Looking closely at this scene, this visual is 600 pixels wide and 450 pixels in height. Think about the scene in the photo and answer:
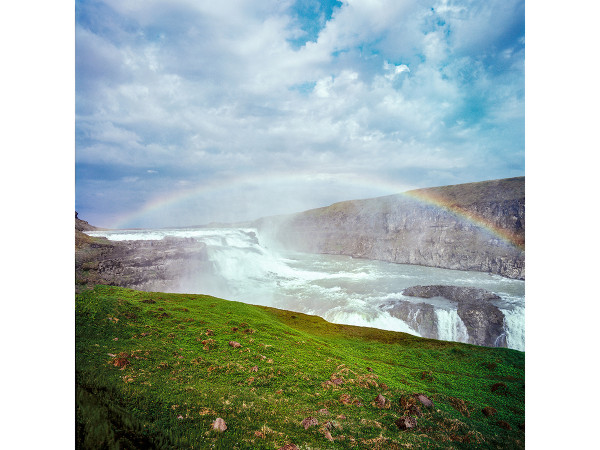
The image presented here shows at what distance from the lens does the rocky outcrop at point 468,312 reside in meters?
15.4

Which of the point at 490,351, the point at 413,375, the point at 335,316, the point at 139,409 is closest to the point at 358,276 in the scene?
the point at 335,316

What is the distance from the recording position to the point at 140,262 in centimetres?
1714

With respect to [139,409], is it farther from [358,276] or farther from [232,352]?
[358,276]

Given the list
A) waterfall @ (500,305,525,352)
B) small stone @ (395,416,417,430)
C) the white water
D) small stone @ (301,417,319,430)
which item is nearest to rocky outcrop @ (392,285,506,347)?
waterfall @ (500,305,525,352)

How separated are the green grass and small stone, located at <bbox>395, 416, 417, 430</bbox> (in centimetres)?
8

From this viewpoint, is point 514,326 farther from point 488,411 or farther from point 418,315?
point 488,411

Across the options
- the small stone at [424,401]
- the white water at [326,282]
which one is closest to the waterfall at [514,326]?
the white water at [326,282]

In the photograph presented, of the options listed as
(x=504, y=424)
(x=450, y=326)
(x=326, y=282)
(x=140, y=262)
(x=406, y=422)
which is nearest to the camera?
(x=406, y=422)

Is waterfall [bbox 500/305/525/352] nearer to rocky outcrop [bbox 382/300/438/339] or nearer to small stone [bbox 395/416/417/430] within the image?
rocky outcrop [bbox 382/300/438/339]

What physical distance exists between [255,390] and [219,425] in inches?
54.5

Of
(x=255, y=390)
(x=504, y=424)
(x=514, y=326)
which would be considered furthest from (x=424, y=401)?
(x=514, y=326)

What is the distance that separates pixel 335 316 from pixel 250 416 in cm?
1650

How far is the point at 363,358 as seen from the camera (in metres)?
8.39
